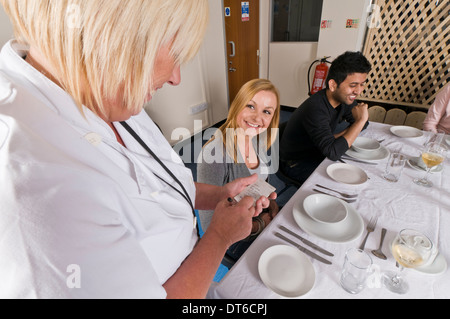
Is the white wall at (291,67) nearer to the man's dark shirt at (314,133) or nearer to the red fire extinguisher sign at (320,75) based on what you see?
the red fire extinguisher sign at (320,75)

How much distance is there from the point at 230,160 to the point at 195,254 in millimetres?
659

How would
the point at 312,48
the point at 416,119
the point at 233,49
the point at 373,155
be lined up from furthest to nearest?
1. the point at 312,48
2. the point at 233,49
3. the point at 416,119
4. the point at 373,155

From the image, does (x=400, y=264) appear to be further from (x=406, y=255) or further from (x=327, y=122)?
(x=327, y=122)

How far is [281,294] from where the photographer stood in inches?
22.3

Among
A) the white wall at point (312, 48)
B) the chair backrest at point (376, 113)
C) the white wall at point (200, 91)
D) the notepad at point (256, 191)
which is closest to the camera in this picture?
the notepad at point (256, 191)

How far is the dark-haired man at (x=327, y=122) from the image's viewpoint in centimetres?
132

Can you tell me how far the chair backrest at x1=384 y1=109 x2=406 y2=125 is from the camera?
112 inches

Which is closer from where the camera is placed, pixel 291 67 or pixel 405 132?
pixel 405 132

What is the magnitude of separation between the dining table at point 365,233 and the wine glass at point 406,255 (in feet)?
0.05

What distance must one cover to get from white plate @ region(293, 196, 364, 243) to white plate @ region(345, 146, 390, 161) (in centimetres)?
51

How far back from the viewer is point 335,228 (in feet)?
2.48

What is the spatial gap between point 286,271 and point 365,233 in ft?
1.09

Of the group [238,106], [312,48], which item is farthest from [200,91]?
[312,48]

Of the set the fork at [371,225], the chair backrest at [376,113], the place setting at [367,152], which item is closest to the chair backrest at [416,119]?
the chair backrest at [376,113]
